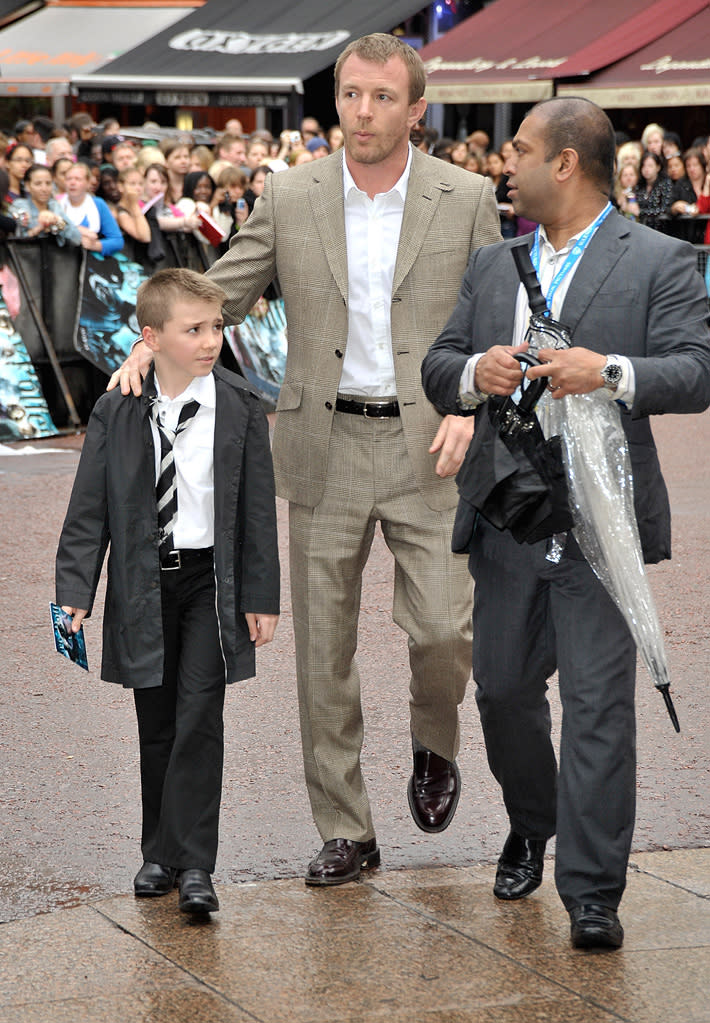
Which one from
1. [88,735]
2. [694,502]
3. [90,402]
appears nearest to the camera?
[88,735]

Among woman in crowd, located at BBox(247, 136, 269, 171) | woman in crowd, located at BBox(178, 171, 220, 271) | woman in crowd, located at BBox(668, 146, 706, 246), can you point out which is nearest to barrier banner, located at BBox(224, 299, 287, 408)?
woman in crowd, located at BBox(178, 171, 220, 271)

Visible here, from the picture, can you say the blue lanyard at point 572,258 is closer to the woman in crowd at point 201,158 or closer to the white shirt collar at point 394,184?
the white shirt collar at point 394,184

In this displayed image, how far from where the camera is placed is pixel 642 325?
385 cm

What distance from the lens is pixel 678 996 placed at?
139 inches

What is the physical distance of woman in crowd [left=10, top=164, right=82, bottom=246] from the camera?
39.4 feet

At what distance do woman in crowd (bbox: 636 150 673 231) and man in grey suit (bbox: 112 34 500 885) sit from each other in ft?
43.6

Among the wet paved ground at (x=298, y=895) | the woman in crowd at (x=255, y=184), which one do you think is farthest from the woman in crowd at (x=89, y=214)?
the wet paved ground at (x=298, y=895)

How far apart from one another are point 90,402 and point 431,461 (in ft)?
27.8

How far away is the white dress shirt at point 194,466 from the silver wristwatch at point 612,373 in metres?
1.03

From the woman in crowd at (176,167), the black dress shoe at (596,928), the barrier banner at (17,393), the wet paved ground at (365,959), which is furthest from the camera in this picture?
the woman in crowd at (176,167)

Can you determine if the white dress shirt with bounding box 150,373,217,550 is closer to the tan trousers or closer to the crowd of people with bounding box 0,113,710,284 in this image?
the tan trousers

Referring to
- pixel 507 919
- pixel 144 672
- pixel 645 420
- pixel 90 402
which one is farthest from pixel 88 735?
pixel 90 402

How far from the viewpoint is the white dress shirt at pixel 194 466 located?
4.12 metres

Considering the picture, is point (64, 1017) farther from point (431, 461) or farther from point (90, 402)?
point (90, 402)
